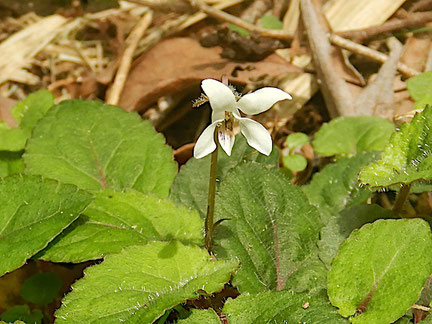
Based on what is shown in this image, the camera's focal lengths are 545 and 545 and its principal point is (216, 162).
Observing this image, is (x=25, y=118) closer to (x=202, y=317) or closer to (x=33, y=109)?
(x=33, y=109)

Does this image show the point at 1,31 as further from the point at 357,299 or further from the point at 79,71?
the point at 357,299

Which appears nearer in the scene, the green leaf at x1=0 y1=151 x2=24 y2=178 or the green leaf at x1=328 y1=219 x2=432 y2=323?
the green leaf at x1=328 y1=219 x2=432 y2=323

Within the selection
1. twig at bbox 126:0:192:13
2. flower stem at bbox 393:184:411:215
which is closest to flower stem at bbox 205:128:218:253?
flower stem at bbox 393:184:411:215

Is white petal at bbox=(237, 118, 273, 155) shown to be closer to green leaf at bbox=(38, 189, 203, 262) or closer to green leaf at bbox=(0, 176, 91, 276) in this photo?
green leaf at bbox=(38, 189, 203, 262)

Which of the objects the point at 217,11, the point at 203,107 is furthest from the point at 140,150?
the point at 217,11

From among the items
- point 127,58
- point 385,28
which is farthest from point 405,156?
point 127,58

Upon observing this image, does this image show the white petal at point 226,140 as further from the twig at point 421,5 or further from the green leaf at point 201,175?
the twig at point 421,5

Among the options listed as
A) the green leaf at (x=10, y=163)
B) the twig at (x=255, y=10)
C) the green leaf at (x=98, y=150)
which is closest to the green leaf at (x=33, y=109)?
the green leaf at (x=10, y=163)

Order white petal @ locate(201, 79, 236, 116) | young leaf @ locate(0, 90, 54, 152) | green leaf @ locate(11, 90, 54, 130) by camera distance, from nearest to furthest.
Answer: white petal @ locate(201, 79, 236, 116) < young leaf @ locate(0, 90, 54, 152) < green leaf @ locate(11, 90, 54, 130)
